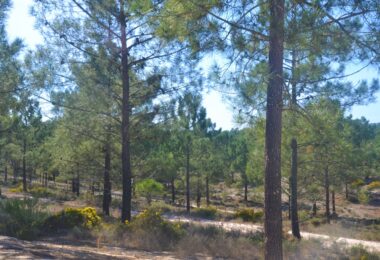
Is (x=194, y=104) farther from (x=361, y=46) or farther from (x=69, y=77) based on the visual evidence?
(x=361, y=46)

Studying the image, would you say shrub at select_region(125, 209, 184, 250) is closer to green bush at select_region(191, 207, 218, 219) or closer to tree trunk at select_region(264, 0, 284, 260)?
tree trunk at select_region(264, 0, 284, 260)

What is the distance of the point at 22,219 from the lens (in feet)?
37.3

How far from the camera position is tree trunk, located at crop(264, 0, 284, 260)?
7027 mm

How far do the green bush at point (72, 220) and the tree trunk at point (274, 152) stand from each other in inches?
270

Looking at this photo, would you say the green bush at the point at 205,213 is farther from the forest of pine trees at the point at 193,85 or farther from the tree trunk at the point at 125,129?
the tree trunk at the point at 125,129

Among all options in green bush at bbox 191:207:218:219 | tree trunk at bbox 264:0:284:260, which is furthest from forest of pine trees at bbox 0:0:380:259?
green bush at bbox 191:207:218:219

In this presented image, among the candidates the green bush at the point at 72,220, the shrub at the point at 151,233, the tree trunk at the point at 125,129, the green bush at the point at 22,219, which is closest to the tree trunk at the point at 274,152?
the shrub at the point at 151,233

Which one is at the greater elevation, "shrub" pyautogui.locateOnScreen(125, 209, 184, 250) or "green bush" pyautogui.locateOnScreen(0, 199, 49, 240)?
"green bush" pyautogui.locateOnScreen(0, 199, 49, 240)

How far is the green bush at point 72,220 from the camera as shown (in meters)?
12.4

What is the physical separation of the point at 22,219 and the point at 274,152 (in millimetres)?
7145

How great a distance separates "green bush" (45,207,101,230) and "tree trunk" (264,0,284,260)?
6.85 metres

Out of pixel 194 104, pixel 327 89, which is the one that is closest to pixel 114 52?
pixel 194 104

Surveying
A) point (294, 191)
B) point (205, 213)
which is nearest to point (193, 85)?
point (294, 191)

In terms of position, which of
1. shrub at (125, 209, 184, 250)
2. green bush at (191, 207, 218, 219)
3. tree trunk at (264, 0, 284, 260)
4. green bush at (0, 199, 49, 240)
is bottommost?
green bush at (191, 207, 218, 219)
